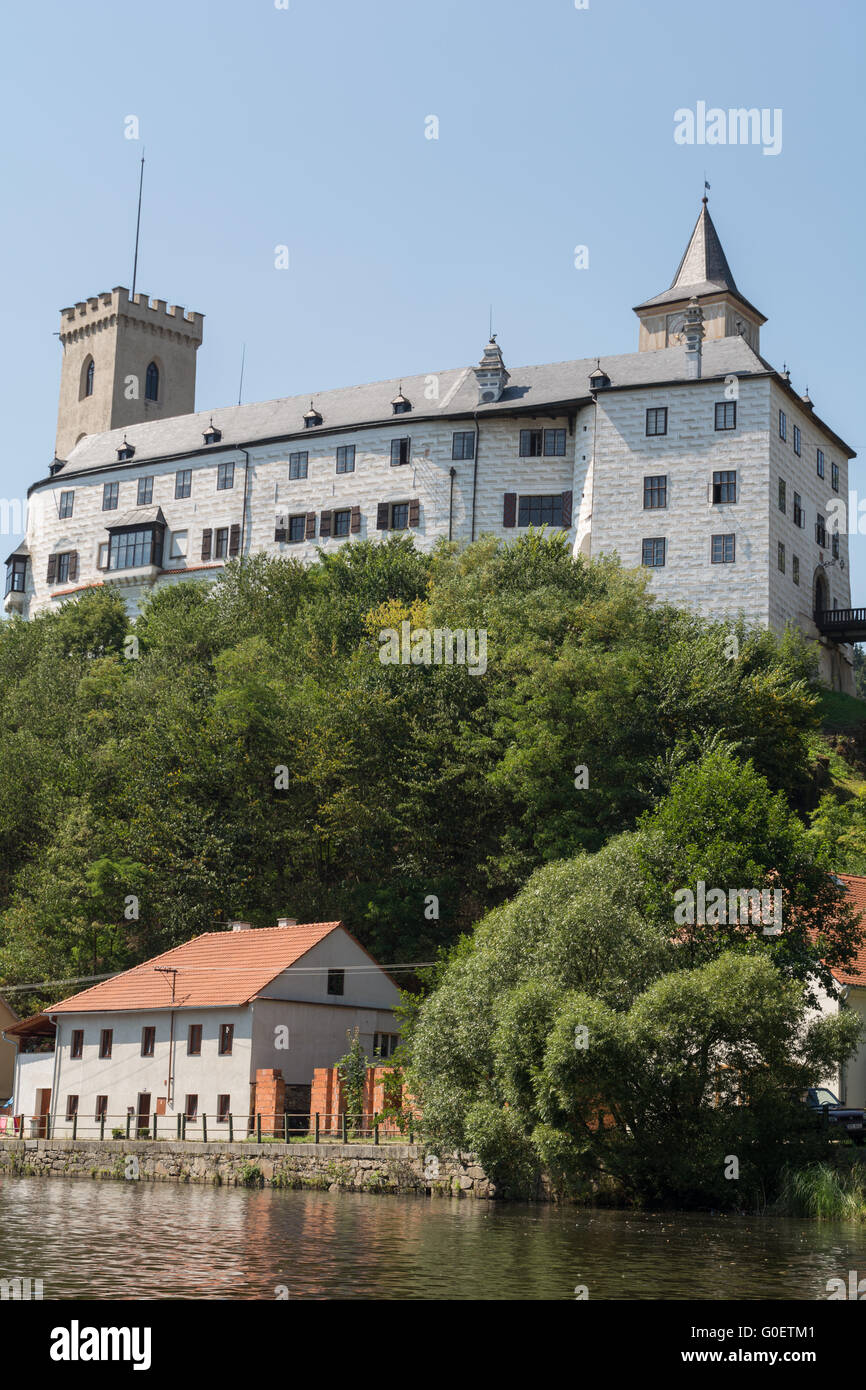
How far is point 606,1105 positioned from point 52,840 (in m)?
36.4

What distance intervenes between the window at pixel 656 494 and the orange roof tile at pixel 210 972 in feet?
105

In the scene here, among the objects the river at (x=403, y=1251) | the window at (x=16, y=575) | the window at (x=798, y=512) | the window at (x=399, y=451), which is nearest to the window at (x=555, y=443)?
the window at (x=399, y=451)

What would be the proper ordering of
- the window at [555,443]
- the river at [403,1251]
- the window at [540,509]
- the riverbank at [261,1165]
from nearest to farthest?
the river at [403,1251] < the riverbank at [261,1165] < the window at [540,509] < the window at [555,443]

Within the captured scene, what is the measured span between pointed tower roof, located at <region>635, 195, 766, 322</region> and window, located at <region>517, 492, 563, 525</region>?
2181 centimetres

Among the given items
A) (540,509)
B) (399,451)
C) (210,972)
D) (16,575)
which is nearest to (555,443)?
(540,509)

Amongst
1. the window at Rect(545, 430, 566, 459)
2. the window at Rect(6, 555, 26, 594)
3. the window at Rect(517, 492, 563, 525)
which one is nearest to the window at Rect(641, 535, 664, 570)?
the window at Rect(517, 492, 563, 525)

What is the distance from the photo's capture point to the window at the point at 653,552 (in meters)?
72.2

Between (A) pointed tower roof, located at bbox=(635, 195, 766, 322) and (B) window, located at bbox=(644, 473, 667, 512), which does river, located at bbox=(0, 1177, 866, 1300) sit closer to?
(B) window, located at bbox=(644, 473, 667, 512)

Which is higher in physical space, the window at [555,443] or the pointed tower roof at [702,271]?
the pointed tower roof at [702,271]

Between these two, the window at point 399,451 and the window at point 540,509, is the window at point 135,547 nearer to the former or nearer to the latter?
the window at point 399,451

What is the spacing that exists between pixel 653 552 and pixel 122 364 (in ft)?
184

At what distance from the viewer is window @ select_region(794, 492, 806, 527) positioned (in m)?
74.7

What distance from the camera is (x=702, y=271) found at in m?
94.4
